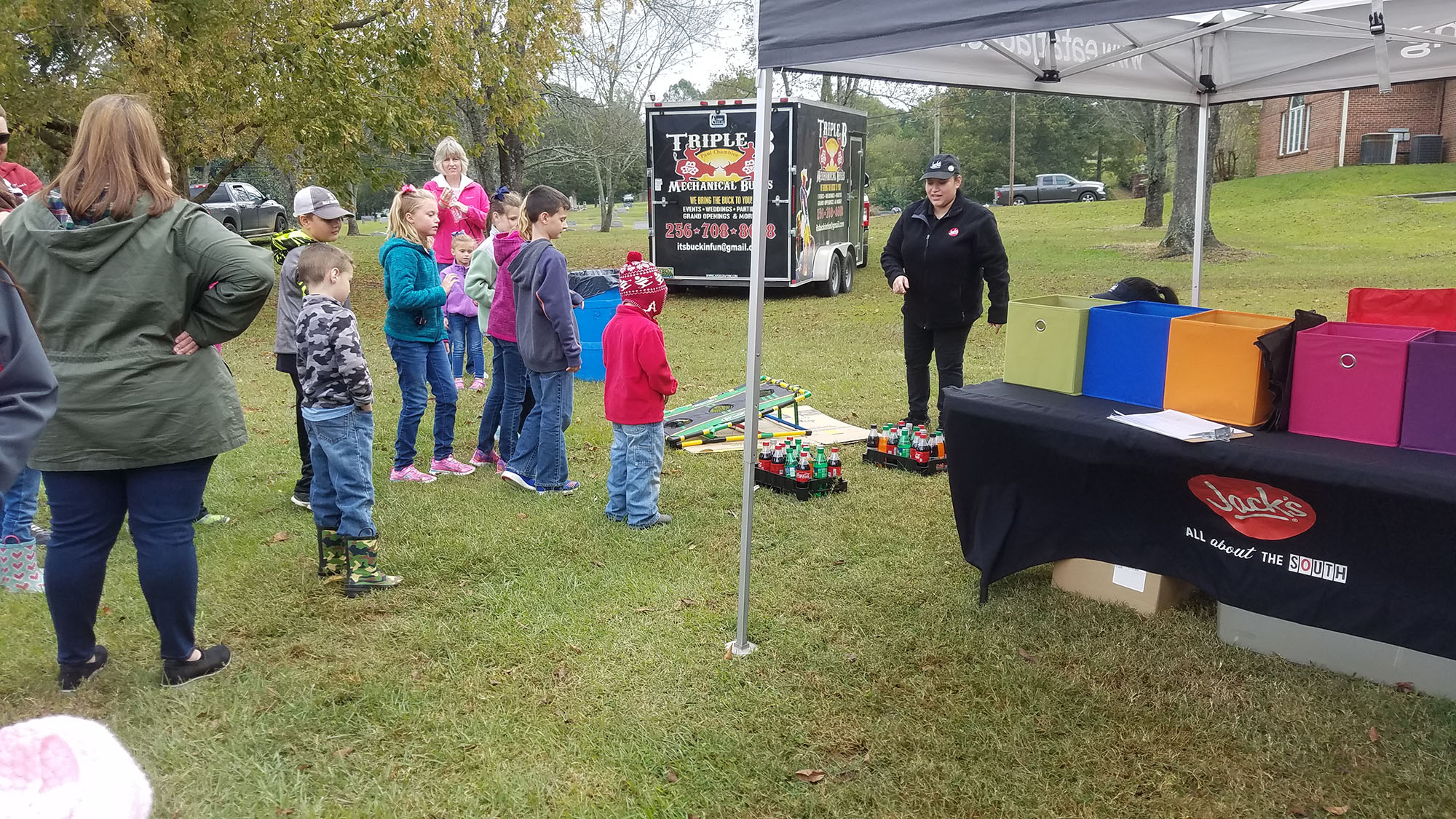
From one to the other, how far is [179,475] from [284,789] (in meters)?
1.15

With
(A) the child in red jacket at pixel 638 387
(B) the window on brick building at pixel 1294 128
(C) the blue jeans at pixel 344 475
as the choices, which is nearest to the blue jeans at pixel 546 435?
(A) the child in red jacket at pixel 638 387

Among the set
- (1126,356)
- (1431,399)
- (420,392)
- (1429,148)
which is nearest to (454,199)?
(420,392)

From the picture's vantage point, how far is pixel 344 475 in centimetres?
432

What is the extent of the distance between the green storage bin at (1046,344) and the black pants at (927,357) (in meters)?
1.83

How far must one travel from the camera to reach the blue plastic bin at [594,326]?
8539 millimetres

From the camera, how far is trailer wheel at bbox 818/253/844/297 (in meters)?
15.2

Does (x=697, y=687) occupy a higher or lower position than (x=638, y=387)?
lower

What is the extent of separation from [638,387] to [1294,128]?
143ft

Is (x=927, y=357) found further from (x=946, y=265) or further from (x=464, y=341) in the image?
(x=464, y=341)

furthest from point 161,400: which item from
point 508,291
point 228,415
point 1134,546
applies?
point 1134,546

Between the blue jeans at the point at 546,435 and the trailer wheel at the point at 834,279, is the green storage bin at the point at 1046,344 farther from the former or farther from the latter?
the trailer wheel at the point at 834,279

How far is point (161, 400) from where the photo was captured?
10.7ft

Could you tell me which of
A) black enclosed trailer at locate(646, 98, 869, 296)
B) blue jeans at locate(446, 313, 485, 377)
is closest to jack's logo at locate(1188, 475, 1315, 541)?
blue jeans at locate(446, 313, 485, 377)

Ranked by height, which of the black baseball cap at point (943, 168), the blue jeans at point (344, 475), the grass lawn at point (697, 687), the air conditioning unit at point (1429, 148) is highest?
the air conditioning unit at point (1429, 148)
